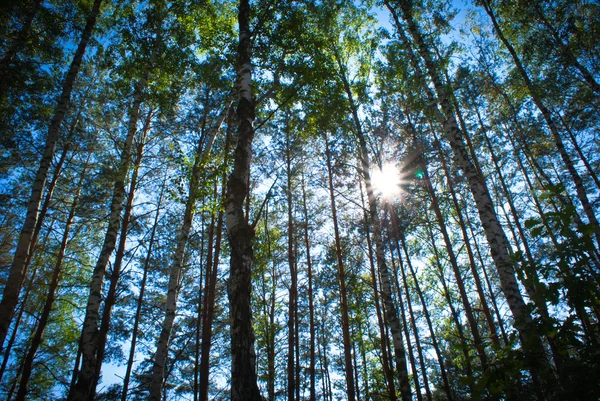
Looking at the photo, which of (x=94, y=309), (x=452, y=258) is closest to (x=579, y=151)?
(x=452, y=258)

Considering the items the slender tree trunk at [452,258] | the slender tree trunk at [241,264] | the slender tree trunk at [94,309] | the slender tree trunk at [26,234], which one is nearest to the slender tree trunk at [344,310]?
the slender tree trunk at [452,258]

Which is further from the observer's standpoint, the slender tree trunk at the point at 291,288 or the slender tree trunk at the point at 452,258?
the slender tree trunk at the point at 291,288

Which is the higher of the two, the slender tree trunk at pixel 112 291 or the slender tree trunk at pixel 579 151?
the slender tree trunk at pixel 579 151

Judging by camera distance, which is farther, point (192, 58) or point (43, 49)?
point (192, 58)

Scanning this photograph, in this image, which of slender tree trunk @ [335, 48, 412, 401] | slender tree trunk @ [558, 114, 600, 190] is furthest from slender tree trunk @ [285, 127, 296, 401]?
slender tree trunk @ [558, 114, 600, 190]

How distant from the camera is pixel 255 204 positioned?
15.2 meters

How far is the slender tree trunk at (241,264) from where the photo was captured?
3307 mm

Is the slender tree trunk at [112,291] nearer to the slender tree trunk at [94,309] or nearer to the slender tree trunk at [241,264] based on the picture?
the slender tree trunk at [94,309]

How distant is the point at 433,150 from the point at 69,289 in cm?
1973

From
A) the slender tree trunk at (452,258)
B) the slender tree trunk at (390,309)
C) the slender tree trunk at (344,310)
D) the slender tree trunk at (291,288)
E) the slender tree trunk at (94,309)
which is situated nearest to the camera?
the slender tree trunk at (94,309)

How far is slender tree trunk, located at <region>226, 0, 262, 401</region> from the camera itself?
10.8 feet

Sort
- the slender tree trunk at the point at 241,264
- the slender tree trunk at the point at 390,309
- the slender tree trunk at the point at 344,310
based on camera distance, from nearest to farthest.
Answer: the slender tree trunk at the point at 241,264
the slender tree trunk at the point at 390,309
the slender tree trunk at the point at 344,310

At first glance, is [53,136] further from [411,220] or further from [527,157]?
[527,157]

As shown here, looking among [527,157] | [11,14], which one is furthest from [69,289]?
[527,157]
